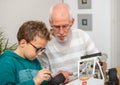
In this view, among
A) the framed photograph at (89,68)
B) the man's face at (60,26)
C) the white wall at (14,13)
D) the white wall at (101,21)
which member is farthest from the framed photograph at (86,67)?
the white wall at (101,21)

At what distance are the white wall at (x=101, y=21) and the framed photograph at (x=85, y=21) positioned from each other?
0.04 metres

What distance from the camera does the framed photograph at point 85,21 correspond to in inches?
129


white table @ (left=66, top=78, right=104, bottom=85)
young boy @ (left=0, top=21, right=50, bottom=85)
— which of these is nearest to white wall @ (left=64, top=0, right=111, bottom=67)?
young boy @ (left=0, top=21, right=50, bottom=85)

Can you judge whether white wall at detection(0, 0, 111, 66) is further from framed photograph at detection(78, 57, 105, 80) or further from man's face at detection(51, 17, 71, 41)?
framed photograph at detection(78, 57, 105, 80)

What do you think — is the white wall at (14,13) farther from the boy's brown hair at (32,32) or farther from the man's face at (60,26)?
the boy's brown hair at (32,32)

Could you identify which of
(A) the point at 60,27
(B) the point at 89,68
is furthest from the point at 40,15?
(B) the point at 89,68

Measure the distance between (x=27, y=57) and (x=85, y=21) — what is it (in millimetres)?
2117

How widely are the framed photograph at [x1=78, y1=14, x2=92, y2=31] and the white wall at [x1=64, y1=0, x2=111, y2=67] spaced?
1.8 inches

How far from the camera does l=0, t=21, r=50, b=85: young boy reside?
1162 mm

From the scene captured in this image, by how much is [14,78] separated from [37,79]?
120 millimetres

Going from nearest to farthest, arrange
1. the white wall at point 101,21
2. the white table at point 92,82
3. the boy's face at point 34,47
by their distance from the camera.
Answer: the white table at point 92,82 → the boy's face at point 34,47 → the white wall at point 101,21

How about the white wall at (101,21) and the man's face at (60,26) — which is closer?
the man's face at (60,26)

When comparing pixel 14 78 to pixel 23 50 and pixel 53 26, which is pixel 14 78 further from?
pixel 53 26

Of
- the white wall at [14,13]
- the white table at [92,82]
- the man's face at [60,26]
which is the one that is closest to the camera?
the white table at [92,82]
